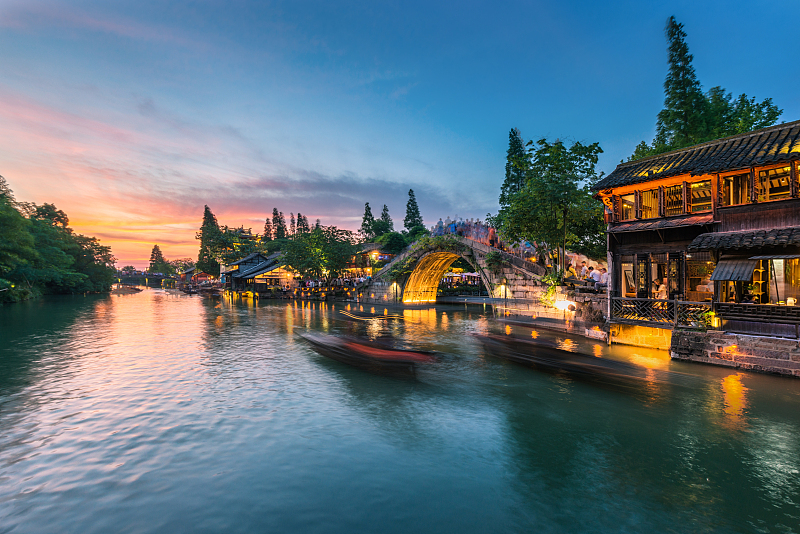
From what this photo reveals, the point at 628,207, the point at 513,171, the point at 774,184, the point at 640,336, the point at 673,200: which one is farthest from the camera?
the point at 513,171

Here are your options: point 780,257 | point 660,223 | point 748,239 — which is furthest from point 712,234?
point 780,257

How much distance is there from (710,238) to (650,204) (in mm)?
4116

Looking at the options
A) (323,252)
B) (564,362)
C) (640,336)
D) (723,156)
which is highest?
(723,156)

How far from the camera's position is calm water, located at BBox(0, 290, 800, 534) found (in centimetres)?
589

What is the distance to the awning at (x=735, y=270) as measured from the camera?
46.5 feet

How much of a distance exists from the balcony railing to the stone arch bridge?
11.4m

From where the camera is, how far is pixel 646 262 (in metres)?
19.0

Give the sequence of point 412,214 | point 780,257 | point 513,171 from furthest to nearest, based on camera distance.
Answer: point 412,214 < point 513,171 < point 780,257

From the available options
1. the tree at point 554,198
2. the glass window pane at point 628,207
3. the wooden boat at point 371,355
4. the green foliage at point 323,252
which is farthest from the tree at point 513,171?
the wooden boat at point 371,355

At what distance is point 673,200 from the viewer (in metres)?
18.3

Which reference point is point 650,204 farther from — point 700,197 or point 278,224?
point 278,224

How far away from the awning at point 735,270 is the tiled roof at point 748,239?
72 centimetres

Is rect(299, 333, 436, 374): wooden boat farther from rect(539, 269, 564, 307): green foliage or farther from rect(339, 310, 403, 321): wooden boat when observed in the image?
rect(339, 310, 403, 321): wooden boat

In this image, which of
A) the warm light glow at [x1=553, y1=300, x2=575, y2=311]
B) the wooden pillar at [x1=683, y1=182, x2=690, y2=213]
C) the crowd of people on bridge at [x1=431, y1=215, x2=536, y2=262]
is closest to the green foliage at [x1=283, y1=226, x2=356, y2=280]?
the crowd of people on bridge at [x1=431, y1=215, x2=536, y2=262]
